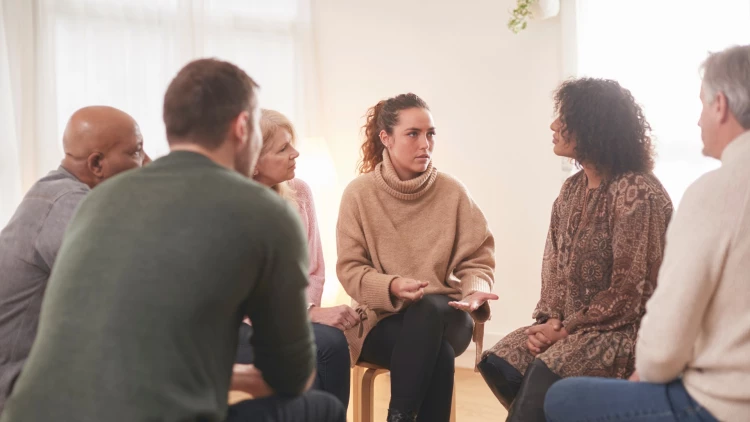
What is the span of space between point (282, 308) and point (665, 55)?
2612 mm

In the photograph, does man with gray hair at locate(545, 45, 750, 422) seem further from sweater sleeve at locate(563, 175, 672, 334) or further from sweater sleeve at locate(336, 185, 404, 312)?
sweater sleeve at locate(336, 185, 404, 312)

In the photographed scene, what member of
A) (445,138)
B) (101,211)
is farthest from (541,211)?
(101,211)

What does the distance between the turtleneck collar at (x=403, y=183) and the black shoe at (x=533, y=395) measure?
87 cm

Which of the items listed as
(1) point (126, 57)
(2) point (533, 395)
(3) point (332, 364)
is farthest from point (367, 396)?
(1) point (126, 57)

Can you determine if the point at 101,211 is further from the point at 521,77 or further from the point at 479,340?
the point at 521,77

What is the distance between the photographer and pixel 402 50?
13.3 ft

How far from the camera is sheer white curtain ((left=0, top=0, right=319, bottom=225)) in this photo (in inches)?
137

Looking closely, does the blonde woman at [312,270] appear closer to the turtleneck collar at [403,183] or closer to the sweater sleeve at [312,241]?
the sweater sleeve at [312,241]

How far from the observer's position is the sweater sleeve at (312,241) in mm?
2660

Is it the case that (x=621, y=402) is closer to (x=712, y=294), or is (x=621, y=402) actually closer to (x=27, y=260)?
(x=712, y=294)

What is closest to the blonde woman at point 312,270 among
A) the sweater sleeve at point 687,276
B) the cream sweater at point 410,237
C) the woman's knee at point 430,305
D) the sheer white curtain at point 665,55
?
the cream sweater at point 410,237

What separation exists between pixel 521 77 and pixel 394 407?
6.70 ft

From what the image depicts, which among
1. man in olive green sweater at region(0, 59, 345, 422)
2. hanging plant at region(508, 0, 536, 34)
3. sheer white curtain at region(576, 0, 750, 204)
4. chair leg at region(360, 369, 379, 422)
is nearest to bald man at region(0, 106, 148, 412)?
man in olive green sweater at region(0, 59, 345, 422)

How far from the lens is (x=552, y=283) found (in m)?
2.28
